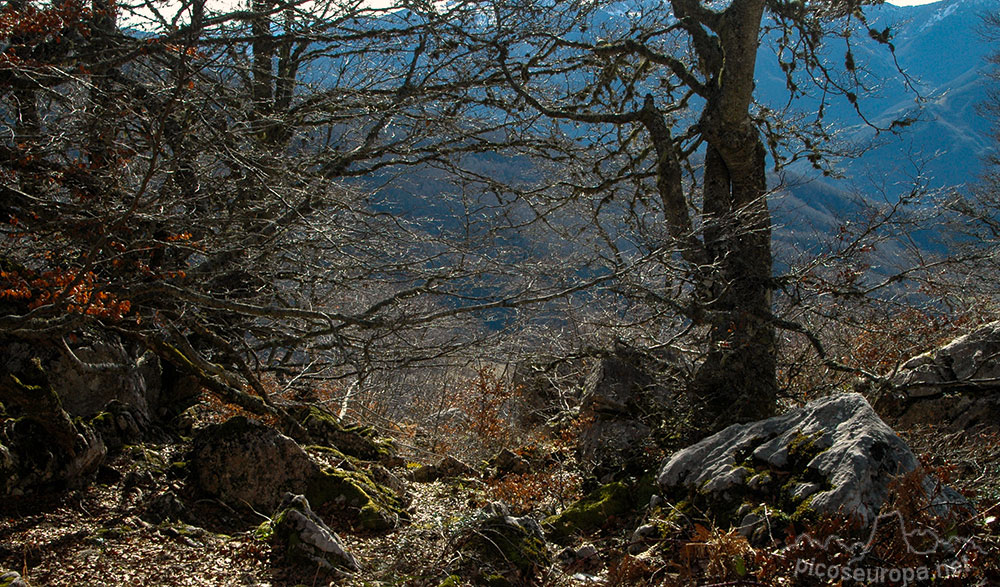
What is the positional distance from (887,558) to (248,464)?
4.30 metres

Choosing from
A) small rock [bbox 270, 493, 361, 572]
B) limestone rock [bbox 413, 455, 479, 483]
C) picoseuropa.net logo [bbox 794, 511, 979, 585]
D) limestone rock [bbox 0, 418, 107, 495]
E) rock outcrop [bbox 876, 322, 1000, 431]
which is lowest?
limestone rock [bbox 413, 455, 479, 483]

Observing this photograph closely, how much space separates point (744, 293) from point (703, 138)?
75.3 inches

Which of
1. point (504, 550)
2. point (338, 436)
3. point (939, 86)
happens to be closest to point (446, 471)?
point (338, 436)

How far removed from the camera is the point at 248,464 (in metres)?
4.81

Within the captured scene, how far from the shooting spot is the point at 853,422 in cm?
340

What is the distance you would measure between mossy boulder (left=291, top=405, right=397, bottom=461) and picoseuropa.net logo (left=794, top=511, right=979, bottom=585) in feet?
17.2

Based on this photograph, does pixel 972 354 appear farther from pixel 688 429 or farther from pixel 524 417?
pixel 524 417

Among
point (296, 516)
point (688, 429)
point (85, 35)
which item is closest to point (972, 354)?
point (688, 429)

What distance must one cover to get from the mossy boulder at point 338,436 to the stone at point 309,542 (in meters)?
2.75

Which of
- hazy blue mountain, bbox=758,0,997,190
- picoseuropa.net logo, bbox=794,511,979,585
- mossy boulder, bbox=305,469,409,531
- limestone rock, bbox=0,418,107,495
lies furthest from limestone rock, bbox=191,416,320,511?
hazy blue mountain, bbox=758,0,997,190

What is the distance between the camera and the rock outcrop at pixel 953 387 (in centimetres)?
521

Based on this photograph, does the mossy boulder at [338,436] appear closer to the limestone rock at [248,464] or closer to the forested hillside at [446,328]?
the forested hillside at [446,328]

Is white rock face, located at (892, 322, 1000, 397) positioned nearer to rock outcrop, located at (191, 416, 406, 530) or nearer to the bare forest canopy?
the bare forest canopy

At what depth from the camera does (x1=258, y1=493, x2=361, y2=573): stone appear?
3.72 meters
